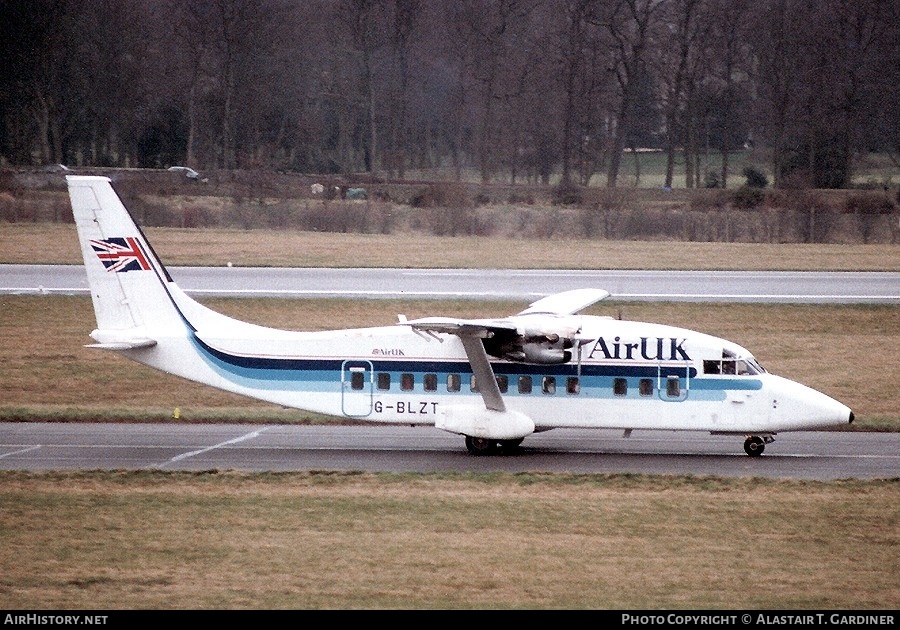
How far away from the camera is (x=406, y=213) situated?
68625mm

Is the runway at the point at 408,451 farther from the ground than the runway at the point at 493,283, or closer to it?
closer to it

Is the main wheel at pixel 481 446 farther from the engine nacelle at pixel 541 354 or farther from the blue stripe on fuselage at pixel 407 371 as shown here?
the engine nacelle at pixel 541 354

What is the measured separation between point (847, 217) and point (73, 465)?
5123 cm

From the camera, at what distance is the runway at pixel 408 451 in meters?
23.3

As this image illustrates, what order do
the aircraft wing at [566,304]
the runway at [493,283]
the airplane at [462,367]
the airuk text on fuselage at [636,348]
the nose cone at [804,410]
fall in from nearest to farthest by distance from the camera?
the nose cone at [804,410] < the airplane at [462,367] < the airuk text on fuselage at [636,348] < the aircraft wing at [566,304] < the runway at [493,283]

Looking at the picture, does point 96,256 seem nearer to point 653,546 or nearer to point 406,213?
point 653,546

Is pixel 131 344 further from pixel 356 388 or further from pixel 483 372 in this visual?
pixel 483 372

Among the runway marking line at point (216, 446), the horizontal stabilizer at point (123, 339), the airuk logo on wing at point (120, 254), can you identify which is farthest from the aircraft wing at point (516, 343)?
the airuk logo on wing at point (120, 254)

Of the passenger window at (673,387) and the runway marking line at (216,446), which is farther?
the passenger window at (673,387)

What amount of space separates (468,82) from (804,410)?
74.4 meters

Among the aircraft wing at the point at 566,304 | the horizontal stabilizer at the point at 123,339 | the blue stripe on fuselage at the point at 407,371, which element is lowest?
the blue stripe on fuselage at the point at 407,371

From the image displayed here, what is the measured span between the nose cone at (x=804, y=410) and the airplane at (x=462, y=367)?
0.08ft

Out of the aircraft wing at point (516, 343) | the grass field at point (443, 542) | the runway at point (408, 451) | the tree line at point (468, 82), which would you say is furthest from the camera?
the tree line at point (468, 82)

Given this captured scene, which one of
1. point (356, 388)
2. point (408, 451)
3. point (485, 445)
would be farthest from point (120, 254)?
point (485, 445)
